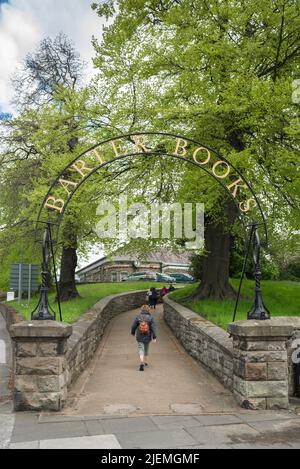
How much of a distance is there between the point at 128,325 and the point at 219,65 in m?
12.7

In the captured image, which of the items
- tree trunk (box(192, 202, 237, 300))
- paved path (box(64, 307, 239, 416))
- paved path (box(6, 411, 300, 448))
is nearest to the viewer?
paved path (box(6, 411, 300, 448))

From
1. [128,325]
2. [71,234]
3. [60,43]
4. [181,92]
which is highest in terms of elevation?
[60,43]

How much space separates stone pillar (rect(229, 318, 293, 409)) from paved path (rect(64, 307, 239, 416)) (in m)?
0.43

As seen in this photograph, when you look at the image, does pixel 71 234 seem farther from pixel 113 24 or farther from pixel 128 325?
pixel 113 24

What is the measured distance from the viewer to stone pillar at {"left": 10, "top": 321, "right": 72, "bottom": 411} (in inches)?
304

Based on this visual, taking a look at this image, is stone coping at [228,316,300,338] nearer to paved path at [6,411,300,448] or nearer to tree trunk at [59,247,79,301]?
paved path at [6,411,300,448]

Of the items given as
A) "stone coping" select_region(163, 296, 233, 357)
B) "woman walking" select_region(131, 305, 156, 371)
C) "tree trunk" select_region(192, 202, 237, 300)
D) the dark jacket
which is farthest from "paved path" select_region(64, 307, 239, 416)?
"tree trunk" select_region(192, 202, 237, 300)

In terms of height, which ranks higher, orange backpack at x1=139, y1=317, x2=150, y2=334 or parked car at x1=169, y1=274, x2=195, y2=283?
parked car at x1=169, y1=274, x2=195, y2=283

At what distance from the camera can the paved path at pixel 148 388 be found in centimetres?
808

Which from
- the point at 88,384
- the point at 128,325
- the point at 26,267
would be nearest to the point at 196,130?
the point at 88,384

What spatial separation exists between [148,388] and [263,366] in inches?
109

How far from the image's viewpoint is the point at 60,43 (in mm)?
25656

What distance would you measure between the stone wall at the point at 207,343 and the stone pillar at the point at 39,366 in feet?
11.2

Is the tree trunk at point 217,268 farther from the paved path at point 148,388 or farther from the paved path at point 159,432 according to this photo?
the paved path at point 159,432
